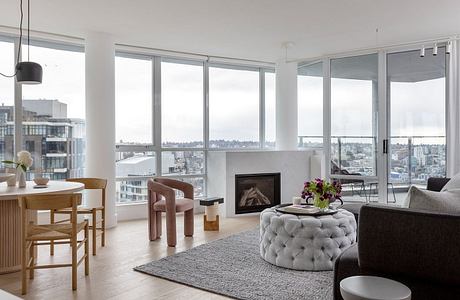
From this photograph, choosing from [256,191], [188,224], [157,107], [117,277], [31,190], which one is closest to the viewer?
[117,277]

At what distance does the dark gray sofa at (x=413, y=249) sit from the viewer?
2051 mm

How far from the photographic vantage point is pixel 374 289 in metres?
1.92

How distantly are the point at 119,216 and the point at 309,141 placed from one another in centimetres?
365

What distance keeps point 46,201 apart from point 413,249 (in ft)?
8.63

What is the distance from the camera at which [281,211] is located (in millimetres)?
4004

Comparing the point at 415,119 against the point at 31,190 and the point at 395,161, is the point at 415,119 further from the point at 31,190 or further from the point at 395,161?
the point at 31,190

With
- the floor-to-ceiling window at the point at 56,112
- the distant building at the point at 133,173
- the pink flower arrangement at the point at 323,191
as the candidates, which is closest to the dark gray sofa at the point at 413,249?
the pink flower arrangement at the point at 323,191

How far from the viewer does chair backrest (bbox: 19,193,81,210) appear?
10.1 feet

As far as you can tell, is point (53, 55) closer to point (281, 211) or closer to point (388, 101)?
point (281, 211)

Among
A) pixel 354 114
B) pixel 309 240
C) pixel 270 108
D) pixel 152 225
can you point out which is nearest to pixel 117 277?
pixel 152 225

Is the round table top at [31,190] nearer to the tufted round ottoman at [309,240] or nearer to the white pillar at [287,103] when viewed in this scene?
the tufted round ottoman at [309,240]

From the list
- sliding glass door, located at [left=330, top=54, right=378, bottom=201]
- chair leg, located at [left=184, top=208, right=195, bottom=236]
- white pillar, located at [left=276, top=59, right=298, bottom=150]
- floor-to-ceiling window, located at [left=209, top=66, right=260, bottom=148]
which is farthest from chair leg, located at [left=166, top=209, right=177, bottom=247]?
sliding glass door, located at [left=330, top=54, right=378, bottom=201]

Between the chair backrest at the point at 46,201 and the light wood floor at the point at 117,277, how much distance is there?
69cm

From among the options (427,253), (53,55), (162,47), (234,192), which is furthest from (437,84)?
(53,55)
